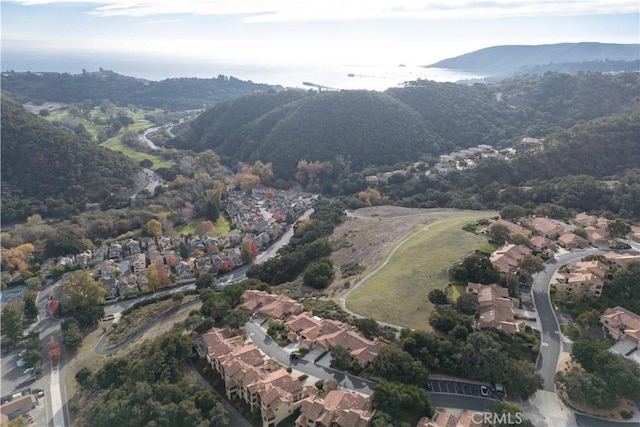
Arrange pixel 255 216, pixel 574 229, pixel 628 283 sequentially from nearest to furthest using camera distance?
pixel 628 283, pixel 574 229, pixel 255 216

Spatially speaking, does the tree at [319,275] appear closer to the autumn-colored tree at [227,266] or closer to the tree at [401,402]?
the autumn-colored tree at [227,266]

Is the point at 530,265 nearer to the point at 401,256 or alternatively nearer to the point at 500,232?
the point at 500,232

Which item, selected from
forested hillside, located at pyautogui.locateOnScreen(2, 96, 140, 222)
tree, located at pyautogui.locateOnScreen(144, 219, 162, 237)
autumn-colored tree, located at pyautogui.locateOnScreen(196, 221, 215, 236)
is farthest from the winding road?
forested hillside, located at pyautogui.locateOnScreen(2, 96, 140, 222)

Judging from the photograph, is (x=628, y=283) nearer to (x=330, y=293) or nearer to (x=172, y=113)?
(x=330, y=293)

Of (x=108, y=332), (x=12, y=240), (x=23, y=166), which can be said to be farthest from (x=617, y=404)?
(x=23, y=166)

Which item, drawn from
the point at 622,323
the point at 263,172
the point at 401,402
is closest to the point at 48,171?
Answer: the point at 263,172
